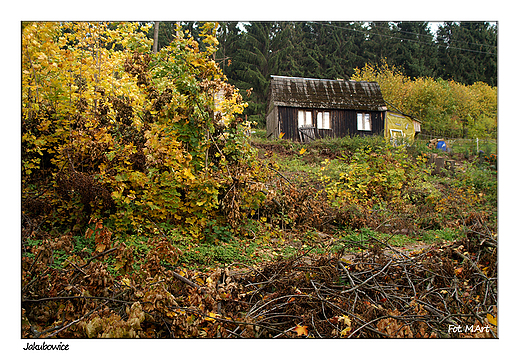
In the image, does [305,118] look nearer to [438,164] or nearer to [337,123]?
[337,123]

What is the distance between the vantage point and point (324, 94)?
1897 cm

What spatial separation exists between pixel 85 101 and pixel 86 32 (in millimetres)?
2706

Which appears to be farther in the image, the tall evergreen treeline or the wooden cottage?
the tall evergreen treeline

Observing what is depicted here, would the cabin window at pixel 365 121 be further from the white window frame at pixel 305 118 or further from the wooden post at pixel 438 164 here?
the wooden post at pixel 438 164

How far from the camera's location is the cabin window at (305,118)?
61.1 feet

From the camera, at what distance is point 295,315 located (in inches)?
112

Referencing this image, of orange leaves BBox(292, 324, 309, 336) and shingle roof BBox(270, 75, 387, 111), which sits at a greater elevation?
shingle roof BBox(270, 75, 387, 111)

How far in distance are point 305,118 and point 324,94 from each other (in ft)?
6.28

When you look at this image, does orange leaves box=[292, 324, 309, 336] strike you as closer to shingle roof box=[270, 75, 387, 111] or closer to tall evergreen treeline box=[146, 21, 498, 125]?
shingle roof box=[270, 75, 387, 111]

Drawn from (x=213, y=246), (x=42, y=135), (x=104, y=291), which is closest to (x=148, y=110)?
(x=42, y=135)

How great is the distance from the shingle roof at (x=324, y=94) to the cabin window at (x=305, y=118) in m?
0.41

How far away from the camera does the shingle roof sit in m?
18.5

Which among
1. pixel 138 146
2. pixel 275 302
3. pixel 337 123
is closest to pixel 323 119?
pixel 337 123

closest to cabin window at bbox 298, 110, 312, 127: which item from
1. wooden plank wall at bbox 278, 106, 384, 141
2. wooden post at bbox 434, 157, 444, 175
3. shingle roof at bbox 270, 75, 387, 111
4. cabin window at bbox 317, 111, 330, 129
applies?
wooden plank wall at bbox 278, 106, 384, 141
